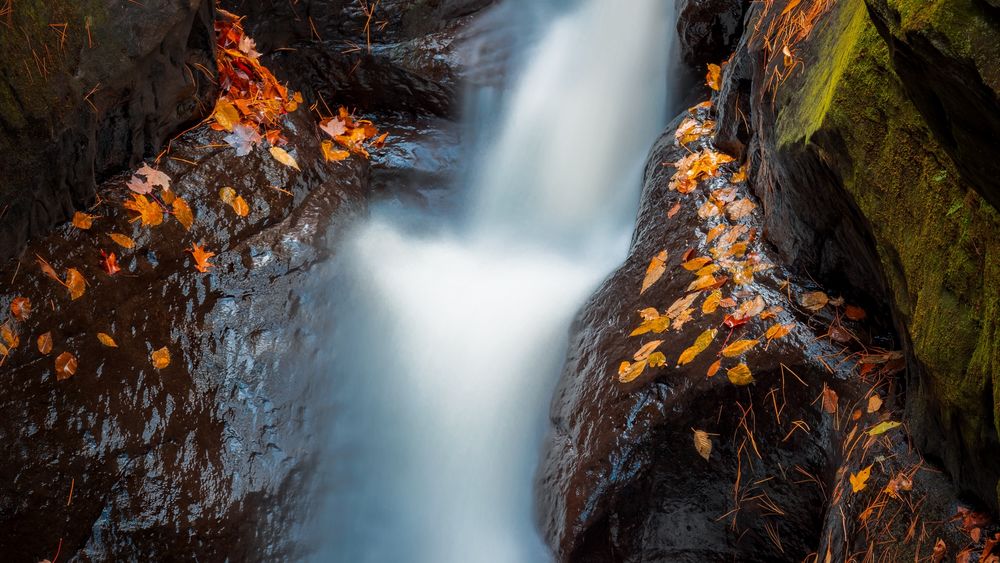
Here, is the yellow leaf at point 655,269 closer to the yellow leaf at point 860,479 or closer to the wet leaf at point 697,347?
the wet leaf at point 697,347

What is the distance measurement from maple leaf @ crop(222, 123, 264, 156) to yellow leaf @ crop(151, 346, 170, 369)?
133cm

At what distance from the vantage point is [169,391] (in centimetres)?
354

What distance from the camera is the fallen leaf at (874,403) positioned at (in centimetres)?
275

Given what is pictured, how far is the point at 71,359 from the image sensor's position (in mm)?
3416

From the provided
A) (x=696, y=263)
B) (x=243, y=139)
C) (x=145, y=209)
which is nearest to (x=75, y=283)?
(x=145, y=209)

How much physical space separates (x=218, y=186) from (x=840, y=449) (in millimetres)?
3412

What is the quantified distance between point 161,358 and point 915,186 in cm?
329

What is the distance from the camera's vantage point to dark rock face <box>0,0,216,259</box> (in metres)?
3.43

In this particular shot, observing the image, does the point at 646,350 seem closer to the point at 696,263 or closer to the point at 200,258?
the point at 696,263

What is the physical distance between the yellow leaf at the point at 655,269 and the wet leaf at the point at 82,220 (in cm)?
282

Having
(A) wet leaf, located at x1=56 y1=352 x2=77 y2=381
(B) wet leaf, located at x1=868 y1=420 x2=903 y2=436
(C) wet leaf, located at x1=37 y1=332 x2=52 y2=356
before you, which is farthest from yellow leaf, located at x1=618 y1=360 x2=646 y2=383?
(C) wet leaf, located at x1=37 y1=332 x2=52 y2=356

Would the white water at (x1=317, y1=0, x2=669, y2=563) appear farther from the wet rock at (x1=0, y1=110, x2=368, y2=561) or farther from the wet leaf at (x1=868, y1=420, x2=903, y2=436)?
the wet leaf at (x1=868, y1=420, x2=903, y2=436)

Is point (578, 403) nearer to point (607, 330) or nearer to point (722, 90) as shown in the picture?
point (607, 330)

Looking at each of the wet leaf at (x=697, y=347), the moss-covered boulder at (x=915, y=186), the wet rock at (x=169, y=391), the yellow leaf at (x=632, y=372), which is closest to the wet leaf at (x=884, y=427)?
the moss-covered boulder at (x=915, y=186)
